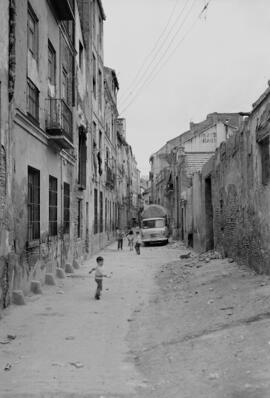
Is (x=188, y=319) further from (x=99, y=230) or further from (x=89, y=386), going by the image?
(x=99, y=230)

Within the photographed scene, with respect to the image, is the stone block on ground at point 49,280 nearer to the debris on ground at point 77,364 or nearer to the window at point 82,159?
the debris on ground at point 77,364

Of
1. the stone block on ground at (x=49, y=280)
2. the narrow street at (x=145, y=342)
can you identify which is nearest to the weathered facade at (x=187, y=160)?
the stone block on ground at (x=49, y=280)

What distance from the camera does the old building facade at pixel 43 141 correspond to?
9.41 metres

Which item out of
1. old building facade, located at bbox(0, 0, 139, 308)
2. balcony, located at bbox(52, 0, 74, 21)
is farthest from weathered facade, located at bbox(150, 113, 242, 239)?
balcony, located at bbox(52, 0, 74, 21)

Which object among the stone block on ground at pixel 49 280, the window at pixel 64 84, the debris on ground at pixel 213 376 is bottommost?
the debris on ground at pixel 213 376

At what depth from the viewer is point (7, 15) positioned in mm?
9305

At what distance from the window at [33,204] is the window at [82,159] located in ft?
24.5

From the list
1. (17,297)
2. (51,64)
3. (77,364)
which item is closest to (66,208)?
(51,64)

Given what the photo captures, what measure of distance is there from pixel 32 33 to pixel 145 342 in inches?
343

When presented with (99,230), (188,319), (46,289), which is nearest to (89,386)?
(188,319)

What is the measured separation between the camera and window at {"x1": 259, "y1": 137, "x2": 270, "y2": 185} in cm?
988

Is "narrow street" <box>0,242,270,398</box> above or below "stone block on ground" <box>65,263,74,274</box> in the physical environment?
below

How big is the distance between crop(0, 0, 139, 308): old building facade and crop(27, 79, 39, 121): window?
0.02 meters

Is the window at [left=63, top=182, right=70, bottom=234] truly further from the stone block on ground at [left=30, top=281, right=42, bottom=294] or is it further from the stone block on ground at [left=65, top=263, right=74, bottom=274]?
the stone block on ground at [left=30, top=281, right=42, bottom=294]
